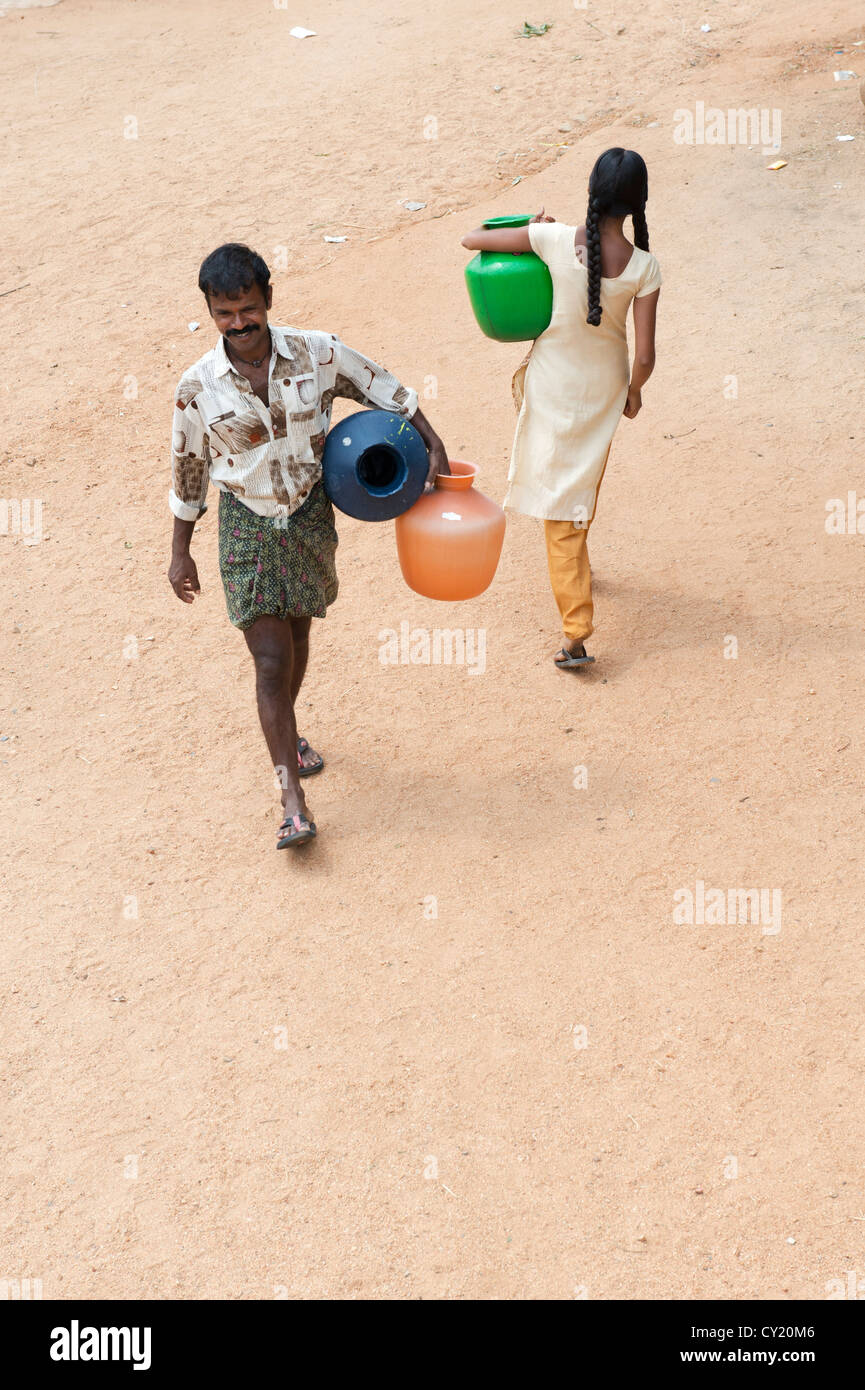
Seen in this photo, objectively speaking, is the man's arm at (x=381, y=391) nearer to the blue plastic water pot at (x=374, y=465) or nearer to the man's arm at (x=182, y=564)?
the blue plastic water pot at (x=374, y=465)

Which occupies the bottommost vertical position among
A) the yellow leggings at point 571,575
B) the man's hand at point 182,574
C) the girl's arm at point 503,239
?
the yellow leggings at point 571,575

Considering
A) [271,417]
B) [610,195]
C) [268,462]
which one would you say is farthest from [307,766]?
[610,195]

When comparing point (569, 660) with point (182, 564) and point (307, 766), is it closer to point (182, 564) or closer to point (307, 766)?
point (307, 766)

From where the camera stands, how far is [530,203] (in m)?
7.93

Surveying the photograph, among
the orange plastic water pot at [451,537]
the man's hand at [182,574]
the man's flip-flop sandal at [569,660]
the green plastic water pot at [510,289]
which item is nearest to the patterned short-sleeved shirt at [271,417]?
the man's hand at [182,574]

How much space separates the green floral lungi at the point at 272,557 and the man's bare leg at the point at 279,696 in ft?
0.17

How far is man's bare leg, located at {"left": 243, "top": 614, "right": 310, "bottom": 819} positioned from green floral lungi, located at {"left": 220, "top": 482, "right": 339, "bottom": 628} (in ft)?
0.17

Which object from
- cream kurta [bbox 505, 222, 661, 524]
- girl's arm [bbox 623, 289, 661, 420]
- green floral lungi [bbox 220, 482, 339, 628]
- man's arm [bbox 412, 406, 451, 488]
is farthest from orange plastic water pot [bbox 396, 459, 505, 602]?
Answer: girl's arm [bbox 623, 289, 661, 420]

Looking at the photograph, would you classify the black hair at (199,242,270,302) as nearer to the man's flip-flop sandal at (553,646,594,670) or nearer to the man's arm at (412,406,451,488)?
the man's arm at (412,406,451,488)

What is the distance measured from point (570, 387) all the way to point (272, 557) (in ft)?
4.21

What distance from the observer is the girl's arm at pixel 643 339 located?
12.9 ft

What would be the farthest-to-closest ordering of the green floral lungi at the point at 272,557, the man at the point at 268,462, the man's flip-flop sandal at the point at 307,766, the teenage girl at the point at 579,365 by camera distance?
the man's flip-flop sandal at the point at 307,766 → the teenage girl at the point at 579,365 → the green floral lungi at the point at 272,557 → the man at the point at 268,462

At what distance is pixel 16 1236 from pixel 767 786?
2406mm

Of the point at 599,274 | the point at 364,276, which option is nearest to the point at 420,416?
the point at 599,274
